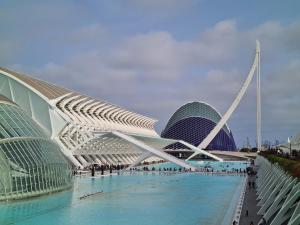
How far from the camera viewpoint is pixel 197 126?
11331cm

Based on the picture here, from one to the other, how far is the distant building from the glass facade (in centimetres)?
8498

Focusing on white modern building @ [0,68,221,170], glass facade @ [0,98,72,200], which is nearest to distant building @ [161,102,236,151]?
white modern building @ [0,68,221,170]

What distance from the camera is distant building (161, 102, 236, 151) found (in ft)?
365

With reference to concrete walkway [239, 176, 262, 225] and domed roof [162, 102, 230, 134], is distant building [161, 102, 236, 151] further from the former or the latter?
concrete walkway [239, 176, 262, 225]

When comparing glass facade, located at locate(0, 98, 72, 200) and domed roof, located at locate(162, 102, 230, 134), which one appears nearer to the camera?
glass facade, located at locate(0, 98, 72, 200)

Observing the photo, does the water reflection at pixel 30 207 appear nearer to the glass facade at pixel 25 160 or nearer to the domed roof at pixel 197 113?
the glass facade at pixel 25 160

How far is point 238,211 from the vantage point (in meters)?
19.1

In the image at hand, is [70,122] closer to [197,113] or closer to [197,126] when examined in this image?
[197,126]

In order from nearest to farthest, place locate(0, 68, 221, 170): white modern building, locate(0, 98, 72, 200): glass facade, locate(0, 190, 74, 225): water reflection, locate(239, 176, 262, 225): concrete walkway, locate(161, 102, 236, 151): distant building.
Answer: locate(239, 176, 262, 225): concrete walkway
locate(0, 190, 74, 225): water reflection
locate(0, 98, 72, 200): glass facade
locate(0, 68, 221, 170): white modern building
locate(161, 102, 236, 151): distant building

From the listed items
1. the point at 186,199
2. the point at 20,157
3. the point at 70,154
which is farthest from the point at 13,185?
the point at 70,154

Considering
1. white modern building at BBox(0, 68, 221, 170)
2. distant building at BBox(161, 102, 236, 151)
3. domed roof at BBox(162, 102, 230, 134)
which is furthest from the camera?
domed roof at BBox(162, 102, 230, 134)

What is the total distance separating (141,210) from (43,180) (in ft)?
21.1

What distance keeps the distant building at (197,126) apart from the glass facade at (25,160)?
85.0 metres

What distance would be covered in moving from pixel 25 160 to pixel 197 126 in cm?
9261
